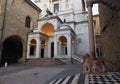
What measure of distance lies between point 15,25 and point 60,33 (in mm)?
7484

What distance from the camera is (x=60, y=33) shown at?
18922 millimetres

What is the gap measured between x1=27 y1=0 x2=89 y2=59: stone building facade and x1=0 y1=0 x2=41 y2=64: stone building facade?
5.00 feet

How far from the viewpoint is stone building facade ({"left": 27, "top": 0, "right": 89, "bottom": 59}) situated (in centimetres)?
1900

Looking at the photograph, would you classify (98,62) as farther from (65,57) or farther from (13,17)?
(13,17)

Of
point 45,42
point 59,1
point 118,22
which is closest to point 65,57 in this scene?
point 45,42

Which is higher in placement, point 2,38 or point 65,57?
point 2,38

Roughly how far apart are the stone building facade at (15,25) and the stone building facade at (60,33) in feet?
5.00

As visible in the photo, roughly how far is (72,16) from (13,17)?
1325 centimetres

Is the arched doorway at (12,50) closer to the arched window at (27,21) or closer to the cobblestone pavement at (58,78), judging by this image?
the arched window at (27,21)

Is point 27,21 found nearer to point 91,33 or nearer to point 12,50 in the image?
point 12,50

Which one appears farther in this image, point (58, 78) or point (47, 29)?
point (47, 29)

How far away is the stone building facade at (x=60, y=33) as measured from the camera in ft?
62.3

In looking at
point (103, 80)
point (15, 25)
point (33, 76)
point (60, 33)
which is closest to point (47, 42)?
point (60, 33)

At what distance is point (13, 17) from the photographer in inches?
688
